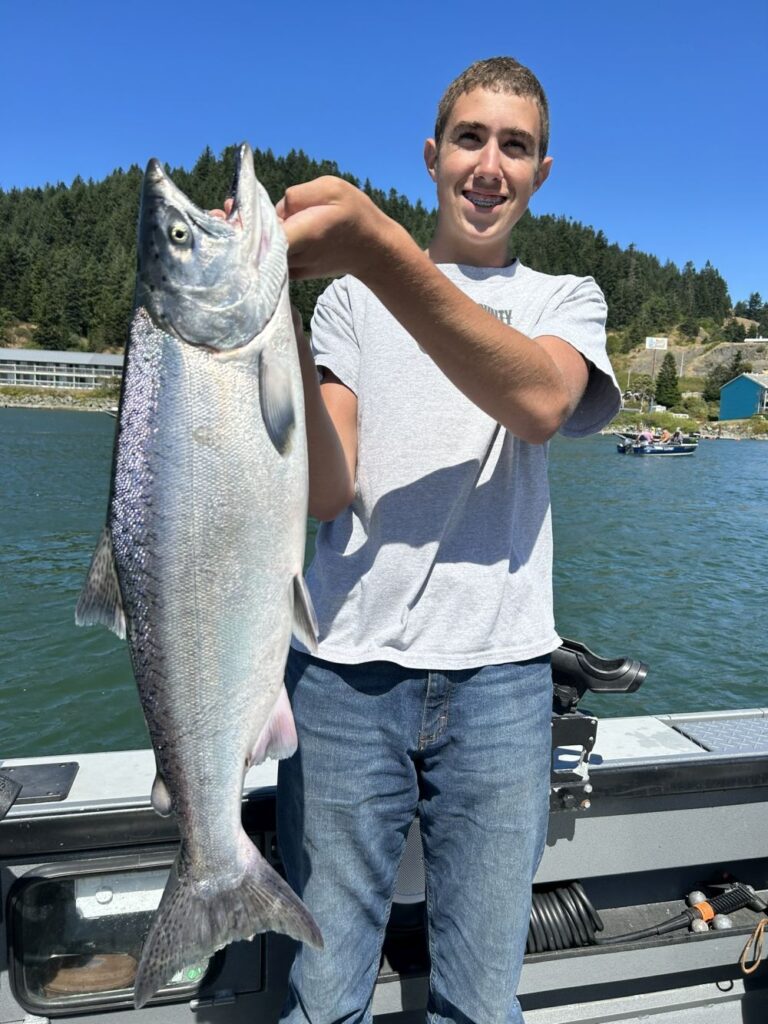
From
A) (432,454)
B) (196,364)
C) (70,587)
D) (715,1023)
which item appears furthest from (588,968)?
(70,587)

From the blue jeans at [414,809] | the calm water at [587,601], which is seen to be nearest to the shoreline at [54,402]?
the calm water at [587,601]

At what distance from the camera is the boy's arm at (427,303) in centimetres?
155

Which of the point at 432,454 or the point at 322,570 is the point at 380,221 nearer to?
the point at 432,454

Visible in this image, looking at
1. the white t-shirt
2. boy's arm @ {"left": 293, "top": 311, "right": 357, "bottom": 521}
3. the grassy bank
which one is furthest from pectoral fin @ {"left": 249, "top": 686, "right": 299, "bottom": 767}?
the grassy bank

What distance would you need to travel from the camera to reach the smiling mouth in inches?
87.0

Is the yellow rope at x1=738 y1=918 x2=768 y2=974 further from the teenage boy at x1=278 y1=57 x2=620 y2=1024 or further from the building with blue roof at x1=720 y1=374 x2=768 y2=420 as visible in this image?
the building with blue roof at x1=720 y1=374 x2=768 y2=420

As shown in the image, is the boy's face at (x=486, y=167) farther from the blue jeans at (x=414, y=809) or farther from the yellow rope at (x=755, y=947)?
the yellow rope at (x=755, y=947)

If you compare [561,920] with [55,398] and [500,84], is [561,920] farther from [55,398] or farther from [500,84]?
[55,398]

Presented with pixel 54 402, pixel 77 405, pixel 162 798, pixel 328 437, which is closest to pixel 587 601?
pixel 328 437

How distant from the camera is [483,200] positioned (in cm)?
222

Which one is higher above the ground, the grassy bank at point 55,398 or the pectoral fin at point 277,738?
the grassy bank at point 55,398

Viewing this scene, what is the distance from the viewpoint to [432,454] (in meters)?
2.11

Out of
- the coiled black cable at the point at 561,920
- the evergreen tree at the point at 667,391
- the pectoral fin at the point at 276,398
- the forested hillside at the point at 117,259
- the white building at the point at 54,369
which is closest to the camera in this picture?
the pectoral fin at the point at 276,398

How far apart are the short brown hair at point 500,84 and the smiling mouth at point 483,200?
199 millimetres
